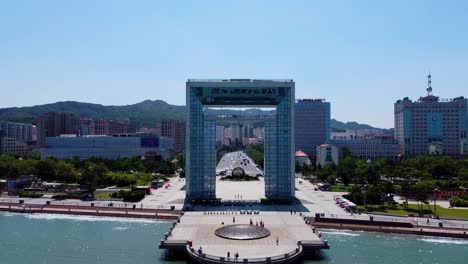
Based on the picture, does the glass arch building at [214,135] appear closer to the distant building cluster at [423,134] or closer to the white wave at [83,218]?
the white wave at [83,218]

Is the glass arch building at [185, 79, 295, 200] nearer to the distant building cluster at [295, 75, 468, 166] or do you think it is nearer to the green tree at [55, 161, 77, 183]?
the green tree at [55, 161, 77, 183]

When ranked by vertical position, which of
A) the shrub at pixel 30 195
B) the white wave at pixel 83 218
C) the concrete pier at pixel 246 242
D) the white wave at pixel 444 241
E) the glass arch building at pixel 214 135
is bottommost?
the white wave at pixel 444 241

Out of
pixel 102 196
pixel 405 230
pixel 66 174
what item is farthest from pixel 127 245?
pixel 66 174

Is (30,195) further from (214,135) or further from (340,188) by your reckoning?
(340,188)

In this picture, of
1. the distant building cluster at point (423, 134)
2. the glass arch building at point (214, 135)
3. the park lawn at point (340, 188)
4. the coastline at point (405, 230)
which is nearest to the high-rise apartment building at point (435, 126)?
the distant building cluster at point (423, 134)

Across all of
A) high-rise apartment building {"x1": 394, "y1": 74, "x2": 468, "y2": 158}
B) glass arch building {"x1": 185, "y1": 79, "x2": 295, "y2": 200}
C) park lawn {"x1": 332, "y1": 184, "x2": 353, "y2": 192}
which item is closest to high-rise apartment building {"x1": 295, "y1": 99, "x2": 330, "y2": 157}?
high-rise apartment building {"x1": 394, "y1": 74, "x2": 468, "y2": 158}

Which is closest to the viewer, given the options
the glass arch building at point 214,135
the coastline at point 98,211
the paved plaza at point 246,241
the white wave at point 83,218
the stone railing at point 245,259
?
the stone railing at point 245,259

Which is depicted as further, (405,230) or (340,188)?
(340,188)

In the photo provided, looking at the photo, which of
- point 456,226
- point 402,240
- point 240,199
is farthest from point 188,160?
point 456,226
